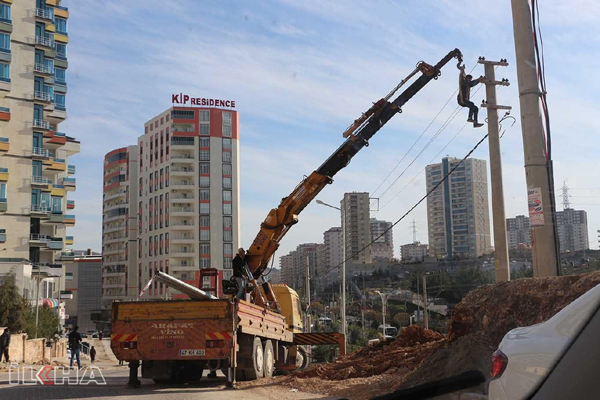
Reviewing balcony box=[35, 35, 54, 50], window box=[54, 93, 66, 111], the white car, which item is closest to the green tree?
balcony box=[35, 35, 54, 50]

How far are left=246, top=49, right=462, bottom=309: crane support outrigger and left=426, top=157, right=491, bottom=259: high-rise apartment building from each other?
2463cm

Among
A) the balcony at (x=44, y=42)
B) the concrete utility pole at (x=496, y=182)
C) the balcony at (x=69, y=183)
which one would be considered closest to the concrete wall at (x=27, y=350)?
the concrete utility pole at (x=496, y=182)

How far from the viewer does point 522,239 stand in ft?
206

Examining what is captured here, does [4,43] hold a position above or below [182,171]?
above

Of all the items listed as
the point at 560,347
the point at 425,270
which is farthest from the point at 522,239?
the point at 560,347

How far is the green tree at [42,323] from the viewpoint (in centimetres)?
4726

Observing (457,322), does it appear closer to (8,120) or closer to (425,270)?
(425,270)

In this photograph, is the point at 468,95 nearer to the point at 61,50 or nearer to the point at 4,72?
the point at 4,72

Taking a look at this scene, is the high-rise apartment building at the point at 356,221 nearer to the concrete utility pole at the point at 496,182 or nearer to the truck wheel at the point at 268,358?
the concrete utility pole at the point at 496,182

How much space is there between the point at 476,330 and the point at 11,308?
4060 cm

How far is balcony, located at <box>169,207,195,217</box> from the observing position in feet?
323

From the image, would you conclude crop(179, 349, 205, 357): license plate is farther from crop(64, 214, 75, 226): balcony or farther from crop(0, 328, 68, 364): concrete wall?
crop(64, 214, 75, 226): balcony

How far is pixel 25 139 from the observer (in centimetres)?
6600

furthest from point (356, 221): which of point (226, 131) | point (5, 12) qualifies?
point (226, 131)
